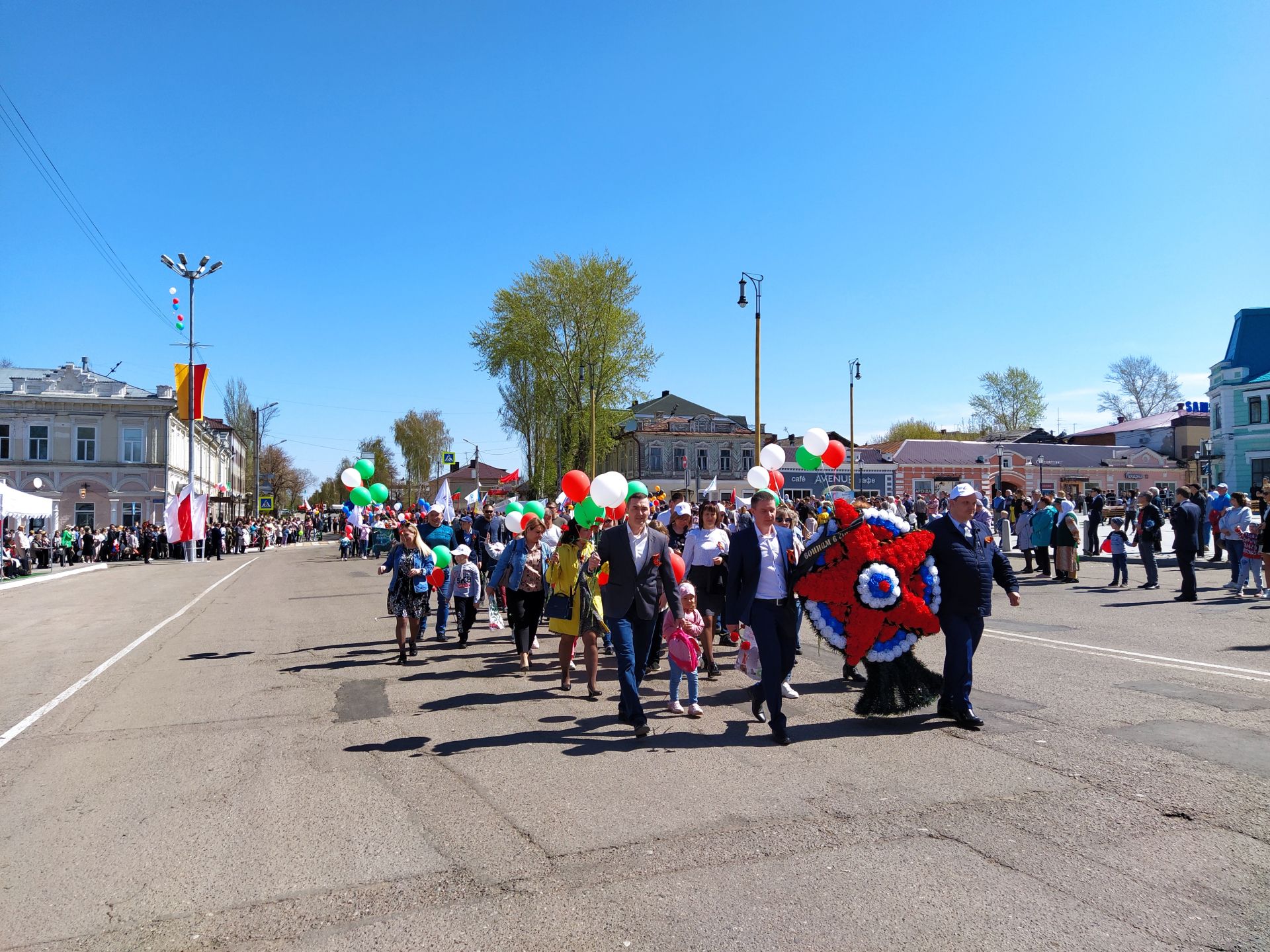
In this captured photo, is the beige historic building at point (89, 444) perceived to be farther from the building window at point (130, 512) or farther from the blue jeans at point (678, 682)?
the blue jeans at point (678, 682)

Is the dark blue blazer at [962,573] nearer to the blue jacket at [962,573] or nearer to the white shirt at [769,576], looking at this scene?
the blue jacket at [962,573]

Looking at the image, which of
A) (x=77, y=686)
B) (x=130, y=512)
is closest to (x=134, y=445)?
(x=130, y=512)

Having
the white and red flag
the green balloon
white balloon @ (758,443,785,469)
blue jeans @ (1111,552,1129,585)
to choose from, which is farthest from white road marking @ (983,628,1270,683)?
the white and red flag

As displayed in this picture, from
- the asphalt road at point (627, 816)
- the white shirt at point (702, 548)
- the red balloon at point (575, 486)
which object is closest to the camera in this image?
the asphalt road at point (627, 816)

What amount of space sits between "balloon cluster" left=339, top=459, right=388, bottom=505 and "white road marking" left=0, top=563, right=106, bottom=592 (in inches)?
604

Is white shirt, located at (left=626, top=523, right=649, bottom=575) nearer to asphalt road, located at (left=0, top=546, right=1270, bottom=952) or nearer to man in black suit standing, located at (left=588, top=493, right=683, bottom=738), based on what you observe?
man in black suit standing, located at (left=588, top=493, right=683, bottom=738)

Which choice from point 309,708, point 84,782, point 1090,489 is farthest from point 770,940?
point 1090,489

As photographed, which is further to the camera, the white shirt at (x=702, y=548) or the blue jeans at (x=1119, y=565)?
the blue jeans at (x=1119, y=565)

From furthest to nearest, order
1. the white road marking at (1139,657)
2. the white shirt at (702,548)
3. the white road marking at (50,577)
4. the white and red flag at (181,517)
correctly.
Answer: the white and red flag at (181,517) → the white road marking at (50,577) → the white shirt at (702,548) → the white road marking at (1139,657)

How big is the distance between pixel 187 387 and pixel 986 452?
205ft

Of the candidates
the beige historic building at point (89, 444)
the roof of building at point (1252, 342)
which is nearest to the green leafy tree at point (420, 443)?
the beige historic building at point (89, 444)

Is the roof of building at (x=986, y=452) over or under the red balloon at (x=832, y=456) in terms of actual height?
over

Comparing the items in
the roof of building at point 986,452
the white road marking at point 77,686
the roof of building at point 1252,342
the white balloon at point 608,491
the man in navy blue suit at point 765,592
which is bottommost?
the white road marking at point 77,686

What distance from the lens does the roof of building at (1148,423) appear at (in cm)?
7700
